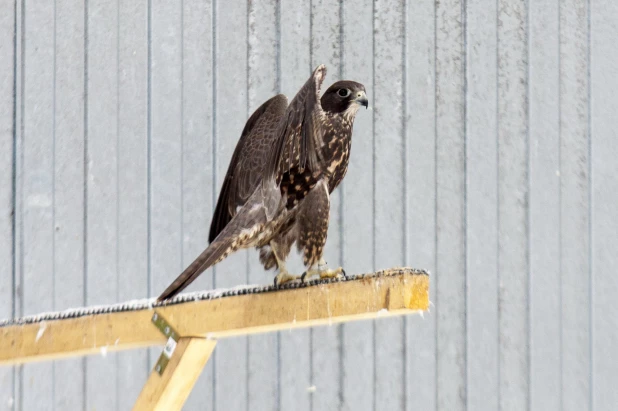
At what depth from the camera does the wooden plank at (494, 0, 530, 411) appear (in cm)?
259

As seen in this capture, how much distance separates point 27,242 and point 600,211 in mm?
2022

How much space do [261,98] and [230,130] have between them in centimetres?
16

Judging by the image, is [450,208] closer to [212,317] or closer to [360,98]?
[360,98]

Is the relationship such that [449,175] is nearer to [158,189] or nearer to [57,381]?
[158,189]

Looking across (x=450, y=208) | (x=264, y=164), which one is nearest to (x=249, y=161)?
(x=264, y=164)

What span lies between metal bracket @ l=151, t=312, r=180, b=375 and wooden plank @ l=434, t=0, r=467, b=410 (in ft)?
3.91

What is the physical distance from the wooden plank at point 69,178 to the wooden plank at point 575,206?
1703mm

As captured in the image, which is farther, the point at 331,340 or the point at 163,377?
the point at 331,340

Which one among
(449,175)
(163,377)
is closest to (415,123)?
(449,175)

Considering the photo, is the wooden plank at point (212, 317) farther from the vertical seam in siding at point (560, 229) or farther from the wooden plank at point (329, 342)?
the vertical seam in siding at point (560, 229)

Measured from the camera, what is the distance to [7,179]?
2.51 metres

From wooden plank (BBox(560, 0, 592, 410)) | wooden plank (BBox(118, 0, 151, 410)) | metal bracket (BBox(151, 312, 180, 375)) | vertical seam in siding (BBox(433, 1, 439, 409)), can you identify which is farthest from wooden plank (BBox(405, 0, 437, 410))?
metal bracket (BBox(151, 312, 180, 375))

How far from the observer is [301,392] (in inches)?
101

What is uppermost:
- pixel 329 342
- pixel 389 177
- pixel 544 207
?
pixel 389 177
